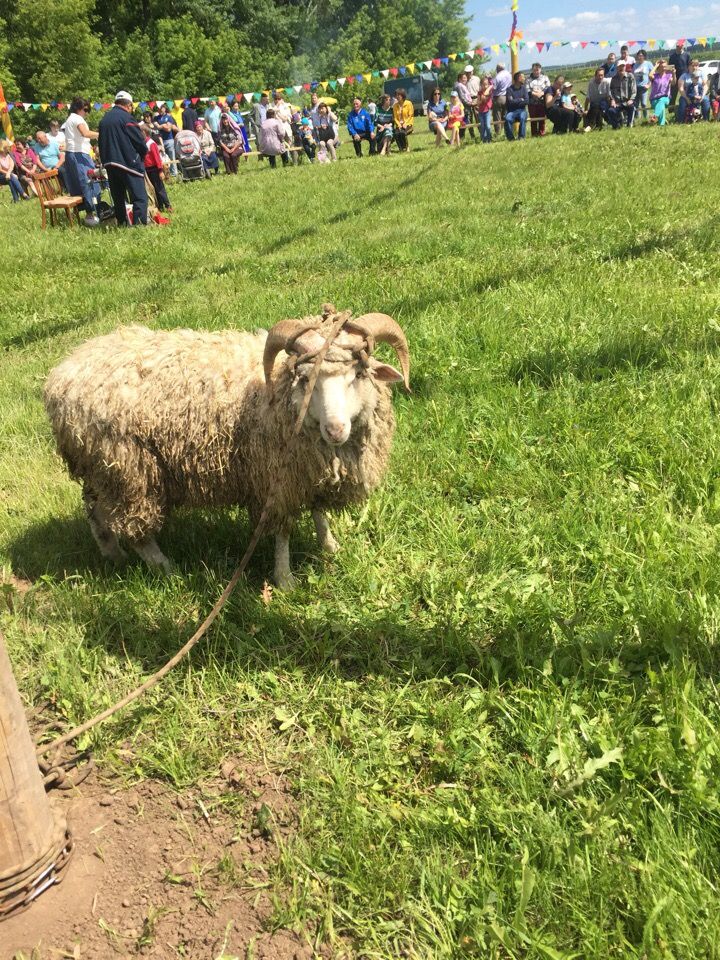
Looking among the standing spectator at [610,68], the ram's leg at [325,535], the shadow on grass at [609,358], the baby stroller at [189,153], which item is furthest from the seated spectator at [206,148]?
the ram's leg at [325,535]

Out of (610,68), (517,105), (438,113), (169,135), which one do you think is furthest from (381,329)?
(610,68)

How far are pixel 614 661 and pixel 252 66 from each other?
4867 cm

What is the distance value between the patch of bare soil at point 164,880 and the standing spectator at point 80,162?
38.5 feet

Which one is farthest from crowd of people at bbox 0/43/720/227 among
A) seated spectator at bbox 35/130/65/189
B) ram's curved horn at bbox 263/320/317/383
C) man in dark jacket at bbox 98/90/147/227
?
ram's curved horn at bbox 263/320/317/383

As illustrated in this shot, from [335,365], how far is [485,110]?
64.0 ft

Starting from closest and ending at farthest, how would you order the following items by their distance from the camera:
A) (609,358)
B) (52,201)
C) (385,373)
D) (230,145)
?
(385,373) → (609,358) → (52,201) → (230,145)

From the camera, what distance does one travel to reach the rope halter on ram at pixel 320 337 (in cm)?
254

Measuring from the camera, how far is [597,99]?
17859 mm

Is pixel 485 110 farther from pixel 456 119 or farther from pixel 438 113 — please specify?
pixel 438 113

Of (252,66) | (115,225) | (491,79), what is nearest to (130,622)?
(115,225)

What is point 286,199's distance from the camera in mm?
11984

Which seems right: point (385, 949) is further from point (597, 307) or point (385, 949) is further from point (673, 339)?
point (597, 307)

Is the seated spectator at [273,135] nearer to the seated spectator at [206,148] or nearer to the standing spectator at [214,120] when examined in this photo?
the seated spectator at [206,148]

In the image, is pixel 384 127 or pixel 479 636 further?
pixel 384 127
